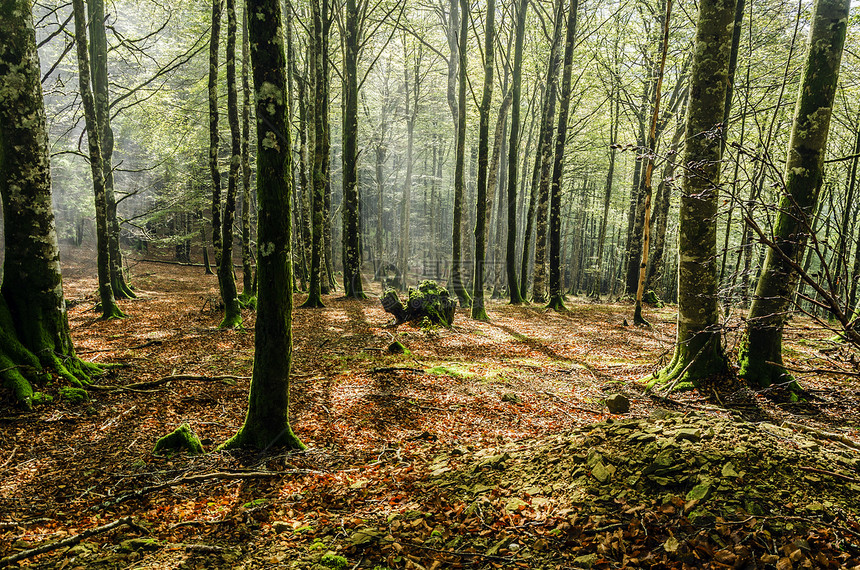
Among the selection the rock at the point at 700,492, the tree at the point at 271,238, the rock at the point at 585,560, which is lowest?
the rock at the point at 585,560

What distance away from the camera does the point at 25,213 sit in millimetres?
5977

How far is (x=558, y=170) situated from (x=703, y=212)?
10.4 meters

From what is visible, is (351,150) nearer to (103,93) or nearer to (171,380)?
(103,93)

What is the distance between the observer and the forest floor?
10.1 feet

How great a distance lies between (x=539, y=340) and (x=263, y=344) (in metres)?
8.49

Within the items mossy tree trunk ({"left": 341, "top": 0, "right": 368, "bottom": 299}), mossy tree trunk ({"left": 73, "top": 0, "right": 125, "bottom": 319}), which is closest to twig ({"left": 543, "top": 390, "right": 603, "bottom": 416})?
mossy tree trunk ({"left": 73, "top": 0, "right": 125, "bottom": 319})

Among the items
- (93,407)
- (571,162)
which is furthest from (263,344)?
(571,162)

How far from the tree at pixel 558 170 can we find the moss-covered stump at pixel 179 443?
14.1m

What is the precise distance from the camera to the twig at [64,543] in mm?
2986

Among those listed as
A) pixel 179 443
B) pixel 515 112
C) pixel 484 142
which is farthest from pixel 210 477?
pixel 515 112

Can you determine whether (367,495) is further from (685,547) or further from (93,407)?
(93,407)

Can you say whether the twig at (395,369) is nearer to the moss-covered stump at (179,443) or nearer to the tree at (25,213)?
the moss-covered stump at (179,443)

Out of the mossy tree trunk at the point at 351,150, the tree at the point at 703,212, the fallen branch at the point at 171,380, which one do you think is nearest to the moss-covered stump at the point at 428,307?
the mossy tree trunk at the point at 351,150

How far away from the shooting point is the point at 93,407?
5855mm
